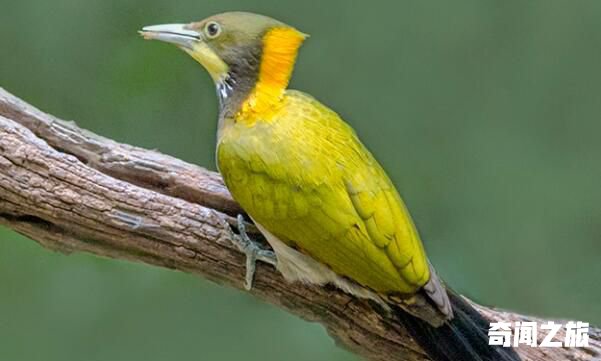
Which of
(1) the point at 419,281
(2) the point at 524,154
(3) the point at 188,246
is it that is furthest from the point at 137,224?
(2) the point at 524,154

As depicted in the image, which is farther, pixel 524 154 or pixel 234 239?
pixel 524 154

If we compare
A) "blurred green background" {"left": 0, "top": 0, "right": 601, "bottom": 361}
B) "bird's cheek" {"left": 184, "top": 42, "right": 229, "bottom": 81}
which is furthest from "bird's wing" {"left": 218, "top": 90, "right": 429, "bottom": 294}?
"blurred green background" {"left": 0, "top": 0, "right": 601, "bottom": 361}

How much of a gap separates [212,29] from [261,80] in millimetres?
124

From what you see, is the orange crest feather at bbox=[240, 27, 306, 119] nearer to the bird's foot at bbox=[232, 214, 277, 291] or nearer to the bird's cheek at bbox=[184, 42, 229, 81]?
the bird's cheek at bbox=[184, 42, 229, 81]

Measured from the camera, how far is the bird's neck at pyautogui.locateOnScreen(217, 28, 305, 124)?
1534 mm

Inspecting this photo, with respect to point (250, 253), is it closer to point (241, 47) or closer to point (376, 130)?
point (241, 47)

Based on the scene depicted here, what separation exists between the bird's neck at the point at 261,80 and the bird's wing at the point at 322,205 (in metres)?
0.04

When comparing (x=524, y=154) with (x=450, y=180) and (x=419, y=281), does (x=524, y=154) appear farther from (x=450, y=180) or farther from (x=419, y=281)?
(x=419, y=281)

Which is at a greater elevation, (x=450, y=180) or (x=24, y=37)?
(x=24, y=37)

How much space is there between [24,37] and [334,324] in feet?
4.09

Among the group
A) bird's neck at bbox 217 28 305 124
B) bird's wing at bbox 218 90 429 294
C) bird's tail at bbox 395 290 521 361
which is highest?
bird's neck at bbox 217 28 305 124

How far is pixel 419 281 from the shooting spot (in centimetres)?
146

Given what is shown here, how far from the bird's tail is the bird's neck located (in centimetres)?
44

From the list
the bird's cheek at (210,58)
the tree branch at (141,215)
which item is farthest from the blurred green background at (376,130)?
the bird's cheek at (210,58)
